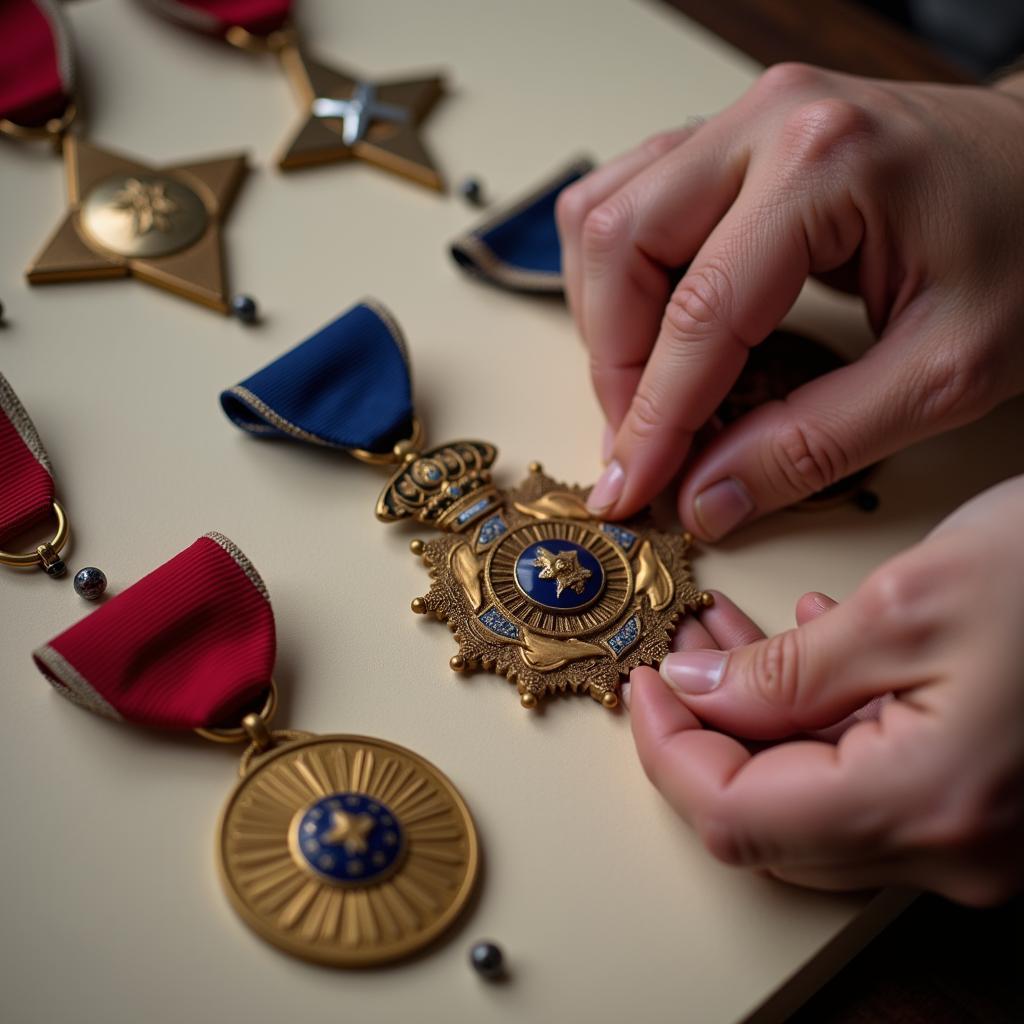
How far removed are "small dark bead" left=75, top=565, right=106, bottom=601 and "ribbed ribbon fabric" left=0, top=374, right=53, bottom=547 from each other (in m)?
0.09

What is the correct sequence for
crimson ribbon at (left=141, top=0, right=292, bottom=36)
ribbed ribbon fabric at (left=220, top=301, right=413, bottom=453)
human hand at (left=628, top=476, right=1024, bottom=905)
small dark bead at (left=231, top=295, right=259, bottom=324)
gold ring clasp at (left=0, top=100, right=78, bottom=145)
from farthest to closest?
crimson ribbon at (left=141, top=0, right=292, bottom=36) < gold ring clasp at (left=0, top=100, right=78, bottom=145) < small dark bead at (left=231, top=295, right=259, bottom=324) < ribbed ribbon fabric at (left=220, top=301, right=413, bottom=453) < human hand at (left=628, top=476, right=1024, bottom=905)

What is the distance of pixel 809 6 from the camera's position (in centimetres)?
173

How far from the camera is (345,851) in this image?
814mm

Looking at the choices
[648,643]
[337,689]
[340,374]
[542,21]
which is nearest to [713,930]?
[648,643]

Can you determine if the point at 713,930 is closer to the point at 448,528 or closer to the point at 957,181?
the point at 448,528

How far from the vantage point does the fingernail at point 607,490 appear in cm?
107

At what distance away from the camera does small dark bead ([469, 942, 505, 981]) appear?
79cm

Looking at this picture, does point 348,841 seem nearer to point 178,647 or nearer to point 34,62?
point 178,647

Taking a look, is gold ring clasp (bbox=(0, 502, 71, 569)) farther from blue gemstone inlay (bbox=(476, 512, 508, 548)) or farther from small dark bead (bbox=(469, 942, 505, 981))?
small dark bead (bbox=(469, 942, 505, 981))

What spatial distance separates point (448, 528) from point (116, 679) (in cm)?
33

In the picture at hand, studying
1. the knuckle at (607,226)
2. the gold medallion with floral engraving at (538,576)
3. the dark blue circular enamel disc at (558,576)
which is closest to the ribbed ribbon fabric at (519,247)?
the knuckle at (607,226)

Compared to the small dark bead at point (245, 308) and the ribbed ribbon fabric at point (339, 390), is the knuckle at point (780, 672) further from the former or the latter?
the small dark bead at point (245, 308)

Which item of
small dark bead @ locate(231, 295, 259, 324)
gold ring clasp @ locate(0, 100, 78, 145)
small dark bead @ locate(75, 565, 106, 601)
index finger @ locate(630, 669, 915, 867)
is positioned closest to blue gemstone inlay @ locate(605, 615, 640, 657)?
index finger @ locate(630, 669, 915, 867)

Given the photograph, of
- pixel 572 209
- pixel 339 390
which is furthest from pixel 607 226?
pixel 339 390
